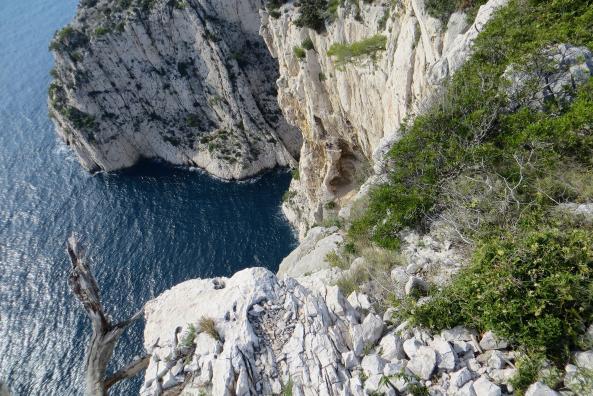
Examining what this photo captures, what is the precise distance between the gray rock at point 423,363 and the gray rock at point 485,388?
791 millimetres

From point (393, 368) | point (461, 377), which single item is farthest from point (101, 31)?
point (461, 377)

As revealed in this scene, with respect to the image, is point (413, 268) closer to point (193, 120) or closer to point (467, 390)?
point (467, 390)

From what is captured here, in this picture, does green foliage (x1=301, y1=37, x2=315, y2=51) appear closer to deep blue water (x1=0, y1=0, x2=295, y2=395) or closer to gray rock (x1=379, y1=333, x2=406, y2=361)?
deep blue water (x1=0, y1=0, x2=295, y2=395)

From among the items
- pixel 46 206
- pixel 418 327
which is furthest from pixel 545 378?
pixel 46 206

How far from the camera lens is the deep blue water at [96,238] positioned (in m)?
40.7

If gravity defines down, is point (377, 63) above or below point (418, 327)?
below

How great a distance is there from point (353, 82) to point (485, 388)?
2830 cm

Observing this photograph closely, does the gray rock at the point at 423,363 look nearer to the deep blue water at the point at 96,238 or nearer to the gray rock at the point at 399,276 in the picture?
the gray rock at the point at 399,276

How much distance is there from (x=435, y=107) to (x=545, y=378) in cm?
976

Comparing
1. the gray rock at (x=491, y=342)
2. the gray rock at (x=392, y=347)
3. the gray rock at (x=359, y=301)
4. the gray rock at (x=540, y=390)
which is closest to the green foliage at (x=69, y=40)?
the gray rock at (x=359, y=301)

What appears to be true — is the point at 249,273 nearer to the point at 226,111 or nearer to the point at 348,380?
the point at 348,380

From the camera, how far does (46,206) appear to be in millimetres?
Answer: 57094

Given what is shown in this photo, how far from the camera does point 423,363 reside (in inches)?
296

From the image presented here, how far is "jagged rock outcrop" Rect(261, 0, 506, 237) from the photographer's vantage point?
64.1ft
